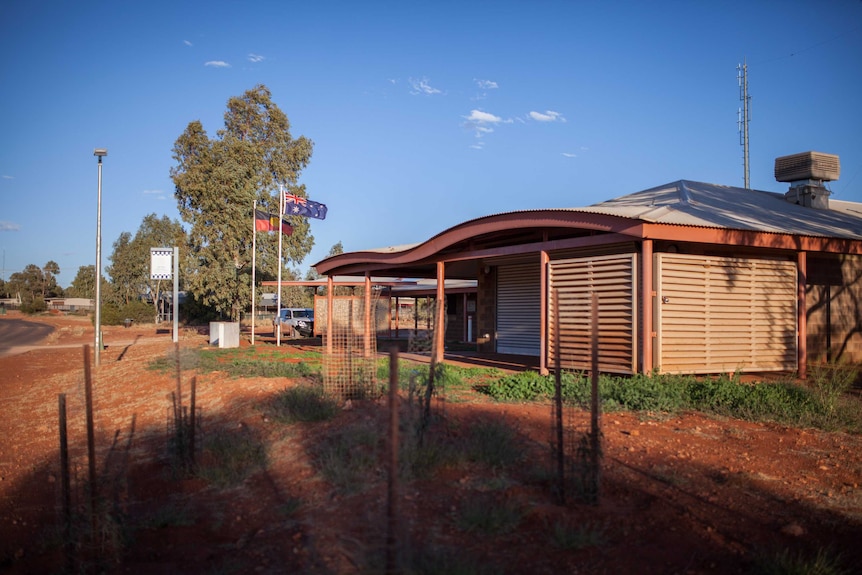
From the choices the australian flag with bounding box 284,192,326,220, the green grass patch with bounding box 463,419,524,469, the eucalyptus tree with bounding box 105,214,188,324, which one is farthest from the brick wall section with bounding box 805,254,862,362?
the eucalyptus tree with bounding box 105,214,188,324

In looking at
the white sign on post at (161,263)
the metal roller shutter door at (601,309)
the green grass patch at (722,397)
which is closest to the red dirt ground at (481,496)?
the green grass patch at (722,397)

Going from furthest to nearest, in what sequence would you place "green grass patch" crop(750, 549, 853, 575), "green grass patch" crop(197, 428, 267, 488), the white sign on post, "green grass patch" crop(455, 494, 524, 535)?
the white sign on post < "green grass patch" crop(197, 428, 267, 488) < "green grass patch" crop(455, 494, 524, 535) < "green grass patch" crop(750, 549, 853, 575)

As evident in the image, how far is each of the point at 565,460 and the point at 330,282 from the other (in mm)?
16682

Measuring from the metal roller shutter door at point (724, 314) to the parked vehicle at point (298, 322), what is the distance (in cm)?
2574

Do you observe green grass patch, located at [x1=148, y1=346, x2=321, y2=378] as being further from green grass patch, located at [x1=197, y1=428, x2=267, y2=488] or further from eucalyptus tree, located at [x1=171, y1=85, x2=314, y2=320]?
eucalyptus tree, located at [x1=171, y1=85, x2=314, y2=320]

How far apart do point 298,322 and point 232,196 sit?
738cm

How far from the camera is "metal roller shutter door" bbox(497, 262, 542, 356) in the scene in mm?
19219

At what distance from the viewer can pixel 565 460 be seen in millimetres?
6164

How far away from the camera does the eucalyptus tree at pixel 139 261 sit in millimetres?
57562

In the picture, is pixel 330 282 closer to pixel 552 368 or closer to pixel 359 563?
pixel 552 368

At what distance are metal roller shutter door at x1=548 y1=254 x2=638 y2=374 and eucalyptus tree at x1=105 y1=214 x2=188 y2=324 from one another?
48.3 m

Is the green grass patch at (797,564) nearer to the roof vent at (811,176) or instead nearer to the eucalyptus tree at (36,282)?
the roof vent at (811,176)

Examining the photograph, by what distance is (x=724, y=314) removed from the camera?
1264cm

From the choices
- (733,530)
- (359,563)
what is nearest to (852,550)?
(733,530)
